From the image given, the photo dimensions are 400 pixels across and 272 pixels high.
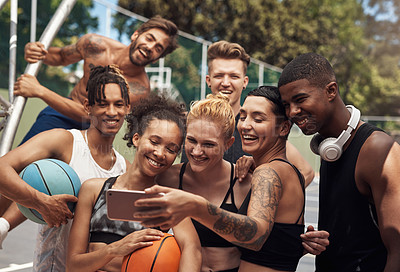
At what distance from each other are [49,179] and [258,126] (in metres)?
1.42

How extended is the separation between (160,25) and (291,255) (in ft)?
10.0

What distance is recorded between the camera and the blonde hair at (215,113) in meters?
2.71

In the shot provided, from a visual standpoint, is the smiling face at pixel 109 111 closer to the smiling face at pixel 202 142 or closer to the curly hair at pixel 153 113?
the curly hair at pixel 153 113

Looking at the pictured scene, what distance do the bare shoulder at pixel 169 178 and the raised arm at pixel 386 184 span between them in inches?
44.0

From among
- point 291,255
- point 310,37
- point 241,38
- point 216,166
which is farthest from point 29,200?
point 310,37

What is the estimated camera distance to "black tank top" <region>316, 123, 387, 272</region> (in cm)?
261

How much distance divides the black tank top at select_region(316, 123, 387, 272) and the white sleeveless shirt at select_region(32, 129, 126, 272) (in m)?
1.64

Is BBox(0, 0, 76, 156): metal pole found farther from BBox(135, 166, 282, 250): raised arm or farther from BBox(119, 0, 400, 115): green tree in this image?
BBox(119, 0, 400, 115): green tree

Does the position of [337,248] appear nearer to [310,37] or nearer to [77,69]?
[77,69]


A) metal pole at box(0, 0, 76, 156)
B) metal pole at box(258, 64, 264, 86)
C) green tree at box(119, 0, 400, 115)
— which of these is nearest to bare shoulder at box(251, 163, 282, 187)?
metal pole at box(0, 0, 76, 156)

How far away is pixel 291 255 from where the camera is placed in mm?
2549

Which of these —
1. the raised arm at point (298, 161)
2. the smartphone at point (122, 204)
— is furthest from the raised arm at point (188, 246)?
the raised arm at point (298, 161)

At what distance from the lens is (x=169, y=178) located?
2.90m

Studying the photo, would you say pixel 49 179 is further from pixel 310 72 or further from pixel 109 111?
pixel 310 72
